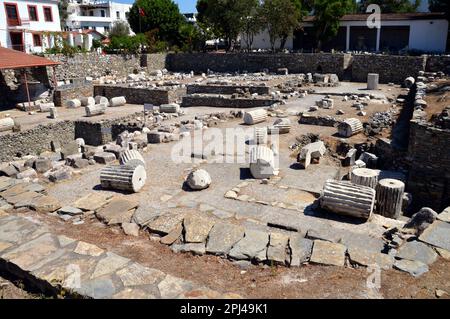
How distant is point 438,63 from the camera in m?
23.4

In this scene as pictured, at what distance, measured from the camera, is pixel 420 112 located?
12.9 meters

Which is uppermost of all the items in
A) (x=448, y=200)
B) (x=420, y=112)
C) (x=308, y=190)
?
(x=420, y=112)

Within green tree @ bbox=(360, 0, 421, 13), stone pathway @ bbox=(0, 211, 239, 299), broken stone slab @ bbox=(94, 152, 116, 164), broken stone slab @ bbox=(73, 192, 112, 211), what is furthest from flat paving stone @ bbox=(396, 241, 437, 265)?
green tree @ bbox=(360, 0, 421, 13)

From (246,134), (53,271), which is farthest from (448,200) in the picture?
(53,271)

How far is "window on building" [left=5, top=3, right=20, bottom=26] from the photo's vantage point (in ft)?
110

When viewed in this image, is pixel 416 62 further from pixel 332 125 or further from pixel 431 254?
pixel 431 254

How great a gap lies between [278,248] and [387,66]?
2192 cm

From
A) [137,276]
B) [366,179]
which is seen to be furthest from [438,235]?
[137,276]

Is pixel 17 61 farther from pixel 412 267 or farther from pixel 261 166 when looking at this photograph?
pixel 412 267

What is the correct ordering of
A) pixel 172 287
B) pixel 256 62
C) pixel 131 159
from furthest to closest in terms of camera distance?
pixel 256 62, pixel 131 159, pixel 172 287

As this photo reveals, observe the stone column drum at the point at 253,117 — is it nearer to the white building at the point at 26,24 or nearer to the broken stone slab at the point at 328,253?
the broken stone slab at the point at 328,253

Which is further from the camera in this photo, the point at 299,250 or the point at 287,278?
the point at 299,250

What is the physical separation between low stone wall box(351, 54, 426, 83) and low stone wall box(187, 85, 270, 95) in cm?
773

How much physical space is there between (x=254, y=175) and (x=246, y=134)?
4.33m
